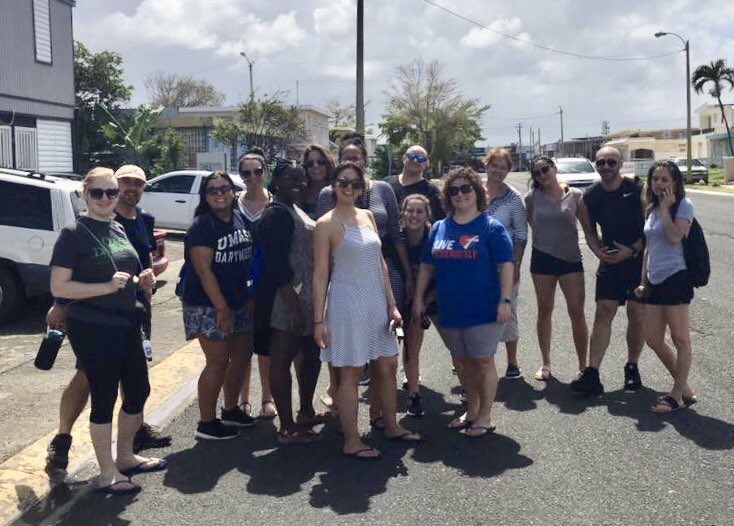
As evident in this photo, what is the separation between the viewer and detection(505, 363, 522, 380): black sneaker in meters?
6.93

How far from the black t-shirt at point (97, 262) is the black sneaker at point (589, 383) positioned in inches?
135

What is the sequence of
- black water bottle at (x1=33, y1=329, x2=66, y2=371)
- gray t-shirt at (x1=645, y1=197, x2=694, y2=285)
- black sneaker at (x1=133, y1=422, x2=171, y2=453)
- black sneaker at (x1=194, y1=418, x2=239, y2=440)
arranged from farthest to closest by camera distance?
1. gray t-shirt at (x1=645, y1=197, x2=694, y2=285)
2. black sneaker at (x1=194, y1=418, x2=239, y2=440)
3. black sneaker at (x1=133, y1=422, x2=171, y2=453)
4. black water bottle at (x1=33, y1=329, x2=66, y2=371)

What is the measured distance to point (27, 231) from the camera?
30.3 ft

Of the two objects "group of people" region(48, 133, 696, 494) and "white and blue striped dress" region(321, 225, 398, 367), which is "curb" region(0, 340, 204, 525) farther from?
"white and blue striped dress" region(321, 225, 398, 367)

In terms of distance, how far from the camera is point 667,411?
581cm

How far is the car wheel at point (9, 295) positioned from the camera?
30.0ft

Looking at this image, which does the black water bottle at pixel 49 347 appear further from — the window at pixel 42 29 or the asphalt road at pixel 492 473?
the window at pixel 42 29

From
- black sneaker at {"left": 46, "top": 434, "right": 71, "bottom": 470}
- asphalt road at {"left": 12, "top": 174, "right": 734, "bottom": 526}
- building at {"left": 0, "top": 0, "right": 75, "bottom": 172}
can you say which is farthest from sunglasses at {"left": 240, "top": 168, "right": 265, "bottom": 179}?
building at {"left": 0, "top": 0, "right": 75, "bottom": 172}

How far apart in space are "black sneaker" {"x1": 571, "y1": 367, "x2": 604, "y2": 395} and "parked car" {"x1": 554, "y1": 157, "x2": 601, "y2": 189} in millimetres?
18183

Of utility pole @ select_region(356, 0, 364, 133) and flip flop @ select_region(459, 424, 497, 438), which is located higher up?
utility pole @ select_region(356, 0, 364, 133)

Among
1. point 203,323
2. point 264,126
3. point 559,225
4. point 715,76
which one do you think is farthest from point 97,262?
point 715,76

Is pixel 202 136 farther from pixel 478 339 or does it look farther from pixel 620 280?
pixel 478 339

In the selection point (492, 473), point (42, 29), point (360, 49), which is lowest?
point (492, 473)

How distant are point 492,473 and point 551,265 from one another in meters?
2.35
